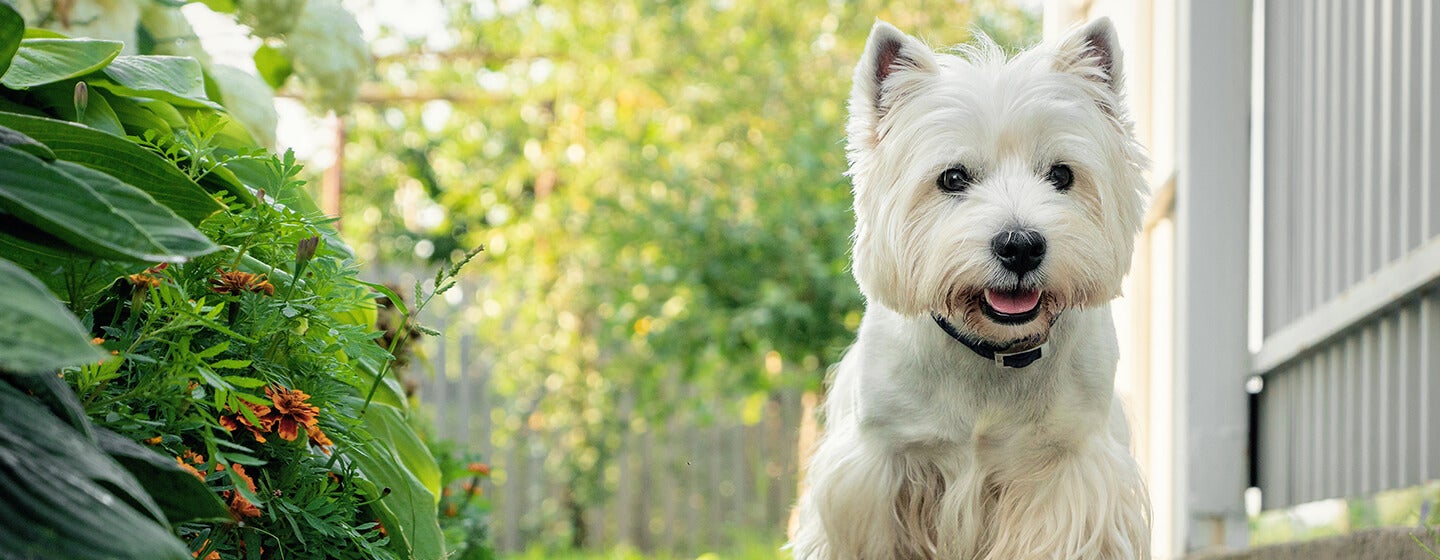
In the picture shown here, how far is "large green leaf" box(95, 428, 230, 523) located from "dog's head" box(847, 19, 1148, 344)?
120cm

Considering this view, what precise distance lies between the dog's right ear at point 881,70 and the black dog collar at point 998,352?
38cm

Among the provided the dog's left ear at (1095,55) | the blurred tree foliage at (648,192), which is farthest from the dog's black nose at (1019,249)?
the blurred tree foliage at (648,192)

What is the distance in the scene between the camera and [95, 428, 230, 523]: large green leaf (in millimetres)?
1039

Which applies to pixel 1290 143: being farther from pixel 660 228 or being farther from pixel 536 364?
pixel 536 364

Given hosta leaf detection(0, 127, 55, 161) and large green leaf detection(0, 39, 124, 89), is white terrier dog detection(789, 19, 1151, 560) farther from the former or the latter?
hosta leaf detection(0, 127, 55, 161)

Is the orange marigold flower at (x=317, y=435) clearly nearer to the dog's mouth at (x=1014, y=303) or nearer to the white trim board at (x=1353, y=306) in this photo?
the dog's mouth at (x=1014, y=303)

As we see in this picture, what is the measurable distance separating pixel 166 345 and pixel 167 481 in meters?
0.30

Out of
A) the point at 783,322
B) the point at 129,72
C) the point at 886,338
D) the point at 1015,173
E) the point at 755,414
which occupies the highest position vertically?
the point at 129,72

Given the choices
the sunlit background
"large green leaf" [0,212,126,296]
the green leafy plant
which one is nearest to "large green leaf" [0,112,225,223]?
the green leafy plant

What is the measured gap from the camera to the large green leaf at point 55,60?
1405mm

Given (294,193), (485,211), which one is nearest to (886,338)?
(294,193)

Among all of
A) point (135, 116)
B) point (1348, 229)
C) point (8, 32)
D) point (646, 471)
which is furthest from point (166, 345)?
point (646, 471)

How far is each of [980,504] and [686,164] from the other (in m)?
5.22

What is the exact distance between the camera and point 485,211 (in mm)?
9148
